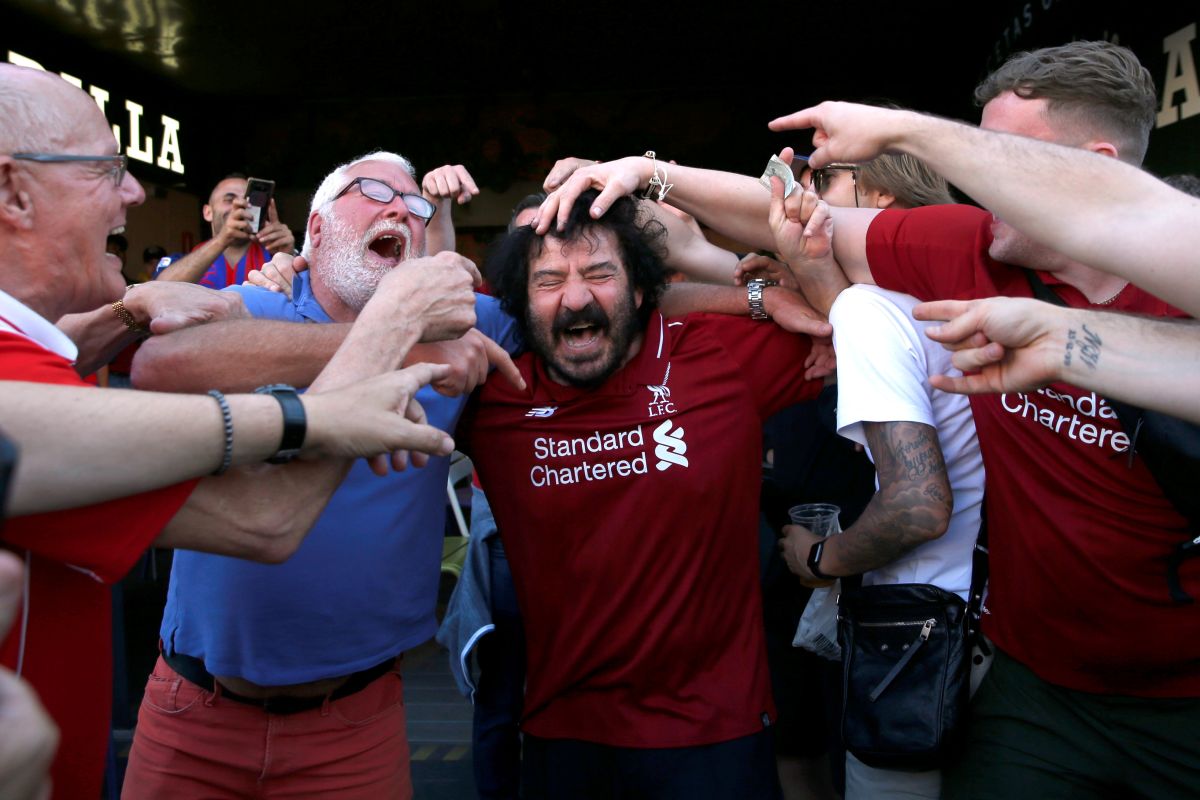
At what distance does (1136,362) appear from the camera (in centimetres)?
162

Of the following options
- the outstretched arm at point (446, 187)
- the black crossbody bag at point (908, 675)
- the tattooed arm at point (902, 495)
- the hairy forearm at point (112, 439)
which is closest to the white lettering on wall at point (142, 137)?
the outstretched arm at point (446, 187)

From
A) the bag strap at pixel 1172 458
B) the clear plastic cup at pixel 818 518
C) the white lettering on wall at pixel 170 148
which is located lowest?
the clear plastic cup at pixel 818 518

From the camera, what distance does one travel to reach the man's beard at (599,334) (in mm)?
2551

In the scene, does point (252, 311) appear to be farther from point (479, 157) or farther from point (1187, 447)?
point (479, 157)

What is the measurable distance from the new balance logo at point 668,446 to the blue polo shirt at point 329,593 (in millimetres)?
518

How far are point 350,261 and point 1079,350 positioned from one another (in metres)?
1.91

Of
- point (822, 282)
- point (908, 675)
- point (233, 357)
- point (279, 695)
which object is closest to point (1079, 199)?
point (822, 282)

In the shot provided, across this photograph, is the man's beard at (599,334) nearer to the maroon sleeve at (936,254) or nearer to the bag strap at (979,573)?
the maroon sleeve at (936,254)

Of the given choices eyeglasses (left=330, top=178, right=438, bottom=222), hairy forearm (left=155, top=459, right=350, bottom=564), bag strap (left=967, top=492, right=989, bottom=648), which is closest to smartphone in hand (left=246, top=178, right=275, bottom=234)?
eyeglasses (left=330, top=178, right=438, bottom=222)

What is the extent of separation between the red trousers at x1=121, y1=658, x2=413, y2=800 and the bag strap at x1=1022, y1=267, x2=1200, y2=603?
1.88 m

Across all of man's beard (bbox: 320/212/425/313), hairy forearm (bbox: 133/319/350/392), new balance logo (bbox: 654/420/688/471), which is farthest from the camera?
man's beard (bbox: 320/212/425/313)

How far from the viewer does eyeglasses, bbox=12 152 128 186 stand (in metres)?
1.63

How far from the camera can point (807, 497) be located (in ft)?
10.8

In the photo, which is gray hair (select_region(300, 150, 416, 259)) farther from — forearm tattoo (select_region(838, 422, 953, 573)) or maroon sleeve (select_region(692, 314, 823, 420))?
forearm tattoo (select_region(838, 422, 953, 573))
